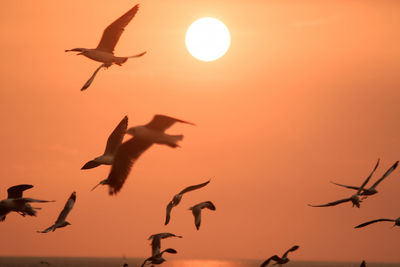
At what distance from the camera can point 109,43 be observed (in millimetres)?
37156

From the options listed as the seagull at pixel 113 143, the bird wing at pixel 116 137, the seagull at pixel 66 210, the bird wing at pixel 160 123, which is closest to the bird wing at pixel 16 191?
the seagull at pixel 66 210

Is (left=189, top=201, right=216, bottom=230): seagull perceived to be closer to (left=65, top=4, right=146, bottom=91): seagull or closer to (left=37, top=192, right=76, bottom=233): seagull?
(left=37, top=192, right=76, bottom=233): seagull

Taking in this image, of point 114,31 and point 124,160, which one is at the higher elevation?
point 114,31

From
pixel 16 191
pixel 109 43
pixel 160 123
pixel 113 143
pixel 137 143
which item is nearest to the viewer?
pixel 160 123

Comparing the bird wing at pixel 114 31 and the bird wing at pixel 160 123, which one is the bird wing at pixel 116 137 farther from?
the bird wing at pixel 160 123

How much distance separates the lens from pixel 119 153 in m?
28.8

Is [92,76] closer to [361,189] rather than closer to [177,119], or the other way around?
[177,119]

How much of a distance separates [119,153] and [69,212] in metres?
8.56

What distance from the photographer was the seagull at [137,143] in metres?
27.0

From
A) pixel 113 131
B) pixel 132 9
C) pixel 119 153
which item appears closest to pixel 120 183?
pixel 119 153

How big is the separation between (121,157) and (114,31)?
10.1 m

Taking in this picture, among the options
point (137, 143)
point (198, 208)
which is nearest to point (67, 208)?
point (198, 208)

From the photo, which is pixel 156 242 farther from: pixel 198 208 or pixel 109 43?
pixel 109 43

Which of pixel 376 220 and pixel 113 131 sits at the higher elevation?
pixel 113 131
